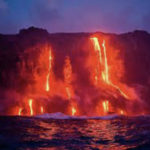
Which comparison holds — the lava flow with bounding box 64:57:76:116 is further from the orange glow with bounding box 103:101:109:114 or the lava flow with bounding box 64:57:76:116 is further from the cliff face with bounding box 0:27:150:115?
the orange glow with bounding box 103:101:109:114

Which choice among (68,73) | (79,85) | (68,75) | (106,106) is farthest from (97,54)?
(106,106)

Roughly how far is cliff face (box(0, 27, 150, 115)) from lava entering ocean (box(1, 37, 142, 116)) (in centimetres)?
23

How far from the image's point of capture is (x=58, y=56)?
65750mm

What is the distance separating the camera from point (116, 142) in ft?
56.3

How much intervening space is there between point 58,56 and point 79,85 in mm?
8451

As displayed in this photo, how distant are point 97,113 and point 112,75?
13.8 metres

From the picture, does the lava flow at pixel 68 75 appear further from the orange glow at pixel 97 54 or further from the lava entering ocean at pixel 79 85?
the orange glow at pixel 97 54

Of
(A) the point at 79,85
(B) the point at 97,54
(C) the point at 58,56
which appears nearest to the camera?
(A) the point at 79,85

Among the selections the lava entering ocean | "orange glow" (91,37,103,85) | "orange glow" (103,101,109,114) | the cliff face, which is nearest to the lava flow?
the lava entering ocean

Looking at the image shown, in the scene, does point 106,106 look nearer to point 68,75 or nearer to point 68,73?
point 68,75

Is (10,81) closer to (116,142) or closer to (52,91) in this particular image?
(52,91)

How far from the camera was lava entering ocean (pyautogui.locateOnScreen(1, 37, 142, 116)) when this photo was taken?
2148 inches

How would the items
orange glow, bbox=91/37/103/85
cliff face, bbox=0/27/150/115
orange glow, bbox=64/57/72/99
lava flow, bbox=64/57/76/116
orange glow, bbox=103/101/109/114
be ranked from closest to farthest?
1. orange glow, bbox=103/101/109/114
2. lava flow, bbox=64/57/76/116
3. cliff face, bbox=0/27/150/115
4. orange glow, bbox=64/57/72/99
5. orange glow, bbox=91/37/103/85

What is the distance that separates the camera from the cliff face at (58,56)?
6088 centimetres
